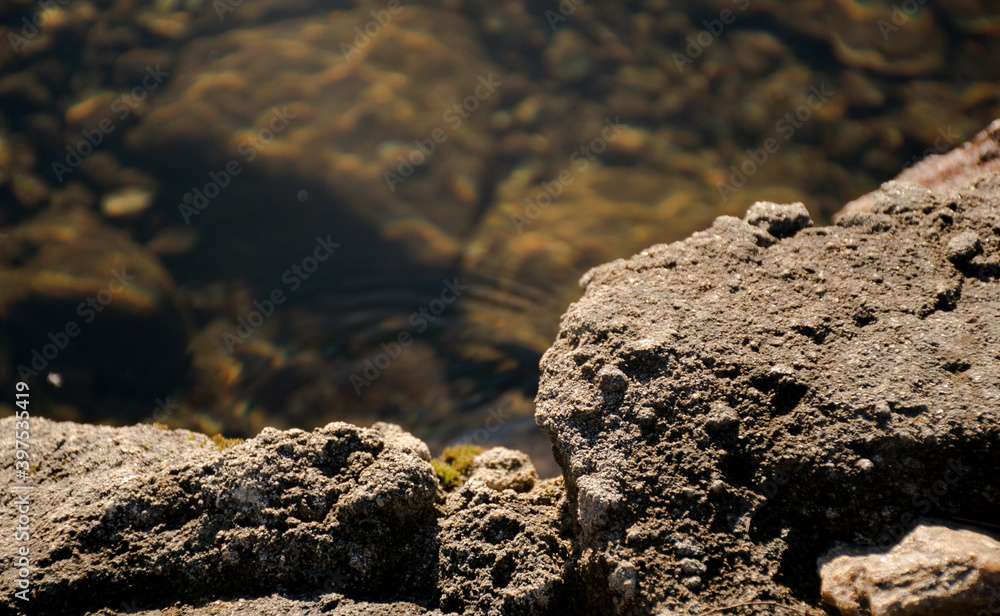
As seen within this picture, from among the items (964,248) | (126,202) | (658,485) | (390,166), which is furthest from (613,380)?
(126,202)

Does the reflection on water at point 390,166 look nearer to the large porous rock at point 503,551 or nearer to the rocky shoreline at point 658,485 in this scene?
the large porous rock at point 503,551

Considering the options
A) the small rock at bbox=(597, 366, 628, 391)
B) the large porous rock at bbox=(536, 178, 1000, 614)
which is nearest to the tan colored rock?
the large porous rock at bbox=(536, 178, 1000, 614)

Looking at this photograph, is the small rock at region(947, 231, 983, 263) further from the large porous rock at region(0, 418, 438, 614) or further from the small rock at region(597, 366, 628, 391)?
the large porous rock at region(0, 418, 438, 614)

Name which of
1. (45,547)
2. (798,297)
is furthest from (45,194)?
(798,297)

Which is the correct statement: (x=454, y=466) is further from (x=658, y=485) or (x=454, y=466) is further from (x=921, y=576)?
(x=921, y=576)

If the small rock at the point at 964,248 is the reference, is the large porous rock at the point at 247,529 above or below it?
below

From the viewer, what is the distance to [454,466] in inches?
101

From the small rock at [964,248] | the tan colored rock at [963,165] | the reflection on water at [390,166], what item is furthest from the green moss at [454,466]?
the tan colored rock at [963,165]

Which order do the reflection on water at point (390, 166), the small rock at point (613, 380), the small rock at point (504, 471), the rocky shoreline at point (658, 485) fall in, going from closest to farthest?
the rocky shoreline at point (658, 485), the small rock at point (613, 380), the small rock at point (504, 471), the reflection on water at point (390, 166)

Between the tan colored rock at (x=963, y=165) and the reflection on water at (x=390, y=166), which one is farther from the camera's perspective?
the reflection on water at (x=390, y=166)

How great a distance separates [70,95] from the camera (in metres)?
5.32

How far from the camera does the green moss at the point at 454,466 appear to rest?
2.36 metres

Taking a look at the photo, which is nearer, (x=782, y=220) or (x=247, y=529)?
(x=247, y=529)

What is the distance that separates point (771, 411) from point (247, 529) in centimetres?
136
